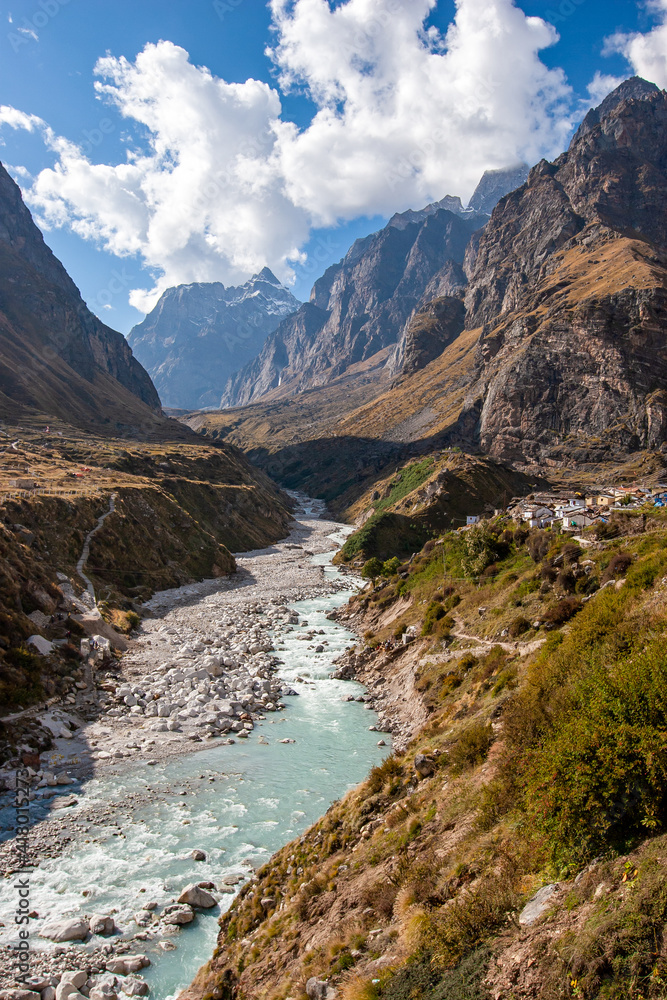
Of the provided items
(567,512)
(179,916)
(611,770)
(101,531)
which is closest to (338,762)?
(179,916)

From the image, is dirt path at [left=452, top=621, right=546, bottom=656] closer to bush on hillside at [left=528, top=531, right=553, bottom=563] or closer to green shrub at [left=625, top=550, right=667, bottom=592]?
green shrub at [left=625, top=550, right=667, bottom=592]

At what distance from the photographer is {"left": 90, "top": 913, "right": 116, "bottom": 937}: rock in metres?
15.0

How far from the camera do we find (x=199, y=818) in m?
21.1

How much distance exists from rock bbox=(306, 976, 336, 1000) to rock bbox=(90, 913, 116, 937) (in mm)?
8072

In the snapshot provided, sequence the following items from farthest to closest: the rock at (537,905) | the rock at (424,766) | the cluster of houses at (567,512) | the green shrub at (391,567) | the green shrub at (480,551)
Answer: the green shrub at (391,567), the green shrub at (480,551), the cluster of houses at (567,512), the rock at (424,766), the rock at (537,905)

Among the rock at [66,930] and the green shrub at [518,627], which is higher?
the green shrub at [518,627]

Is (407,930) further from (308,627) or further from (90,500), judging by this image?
(90,500)

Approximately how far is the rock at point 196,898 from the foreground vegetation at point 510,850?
1299mm

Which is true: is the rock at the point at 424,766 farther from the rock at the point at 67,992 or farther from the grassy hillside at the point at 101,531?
the grassy hillside at the point at 101,531

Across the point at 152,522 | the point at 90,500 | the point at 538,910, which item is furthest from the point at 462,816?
the point at 152,522

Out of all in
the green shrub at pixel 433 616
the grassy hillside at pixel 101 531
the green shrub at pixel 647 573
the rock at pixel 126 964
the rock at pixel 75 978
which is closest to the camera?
the rock at pixel 75 978

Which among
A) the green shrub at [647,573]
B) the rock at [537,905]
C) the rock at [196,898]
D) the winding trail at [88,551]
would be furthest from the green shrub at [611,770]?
the winding trail at [88,551]

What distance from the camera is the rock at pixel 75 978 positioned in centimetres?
1306

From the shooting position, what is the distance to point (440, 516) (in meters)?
86.7
